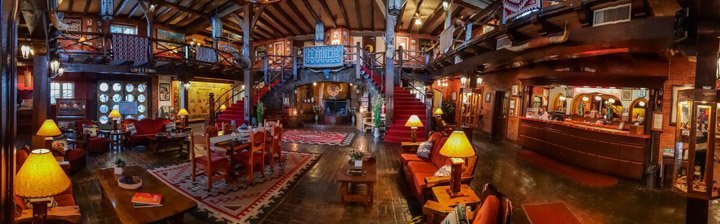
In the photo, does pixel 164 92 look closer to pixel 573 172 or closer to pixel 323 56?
pixel 323 56

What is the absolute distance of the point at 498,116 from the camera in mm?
12352

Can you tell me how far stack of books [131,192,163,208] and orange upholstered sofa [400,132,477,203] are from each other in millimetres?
3204

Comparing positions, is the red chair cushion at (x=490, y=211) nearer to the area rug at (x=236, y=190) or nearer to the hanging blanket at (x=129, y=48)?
the area rug at (x=236, y=190)

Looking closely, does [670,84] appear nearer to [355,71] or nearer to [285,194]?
[285,194]

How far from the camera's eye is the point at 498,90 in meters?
12.3

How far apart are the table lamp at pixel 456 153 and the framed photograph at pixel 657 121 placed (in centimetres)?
590

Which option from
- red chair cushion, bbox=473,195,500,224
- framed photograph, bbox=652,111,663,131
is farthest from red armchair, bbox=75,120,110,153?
framed photograph, bbox=652,111,663,131

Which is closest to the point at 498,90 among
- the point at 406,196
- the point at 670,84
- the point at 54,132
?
the point at 670,84

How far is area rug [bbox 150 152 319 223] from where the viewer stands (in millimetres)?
4523

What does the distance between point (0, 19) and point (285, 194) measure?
4132 mm

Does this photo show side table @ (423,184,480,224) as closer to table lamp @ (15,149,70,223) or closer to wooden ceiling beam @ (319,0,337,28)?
table lamp @ (15,149,70,223)

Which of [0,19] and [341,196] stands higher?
[0,19]

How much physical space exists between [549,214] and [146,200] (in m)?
4.24

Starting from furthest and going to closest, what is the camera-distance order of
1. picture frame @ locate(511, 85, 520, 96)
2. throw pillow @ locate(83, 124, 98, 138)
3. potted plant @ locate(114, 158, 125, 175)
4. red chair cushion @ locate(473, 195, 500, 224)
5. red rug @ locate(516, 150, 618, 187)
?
picture frame @ locate(511, 85, 520, 96)
throw pillow @ locate(83, 124, 98, 138)
red rug @ locate(516, 150, 618, 187)
potted plant @ locate(114, 158, 125, 175)
red chair cushion @ locate(473, 195, 500, 224)
